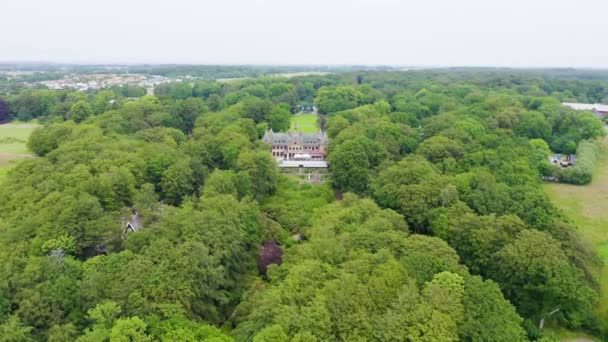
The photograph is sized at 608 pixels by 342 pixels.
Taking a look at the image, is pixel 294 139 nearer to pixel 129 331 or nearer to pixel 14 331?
pixel 129 331

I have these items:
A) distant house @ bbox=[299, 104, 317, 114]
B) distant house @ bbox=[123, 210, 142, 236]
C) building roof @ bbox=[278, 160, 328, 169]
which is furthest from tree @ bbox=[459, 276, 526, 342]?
distant house @ bbox=[299, 104, 317, 114]

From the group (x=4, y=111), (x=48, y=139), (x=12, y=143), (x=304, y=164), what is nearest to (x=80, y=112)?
(x=12, y=143)

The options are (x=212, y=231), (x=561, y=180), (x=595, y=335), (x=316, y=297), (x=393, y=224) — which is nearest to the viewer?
(x=316, y=297)

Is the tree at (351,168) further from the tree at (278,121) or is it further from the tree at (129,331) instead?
the tree at (129,331)

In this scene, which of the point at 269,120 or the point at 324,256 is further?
the point at 269,120

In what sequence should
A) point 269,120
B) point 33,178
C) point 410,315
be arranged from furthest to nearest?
point 269,120, point 33,178, point 410,315

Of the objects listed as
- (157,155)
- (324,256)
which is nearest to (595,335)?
(324,256)

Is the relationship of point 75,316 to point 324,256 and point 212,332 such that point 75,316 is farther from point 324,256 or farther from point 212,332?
point 324,256
